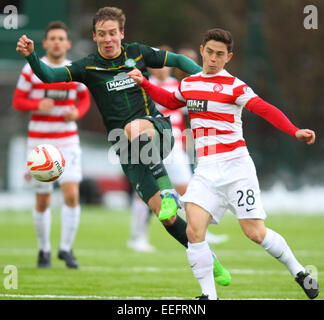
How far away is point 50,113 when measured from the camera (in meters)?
8.66

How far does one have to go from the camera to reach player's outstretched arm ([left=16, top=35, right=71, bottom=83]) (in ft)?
20.4

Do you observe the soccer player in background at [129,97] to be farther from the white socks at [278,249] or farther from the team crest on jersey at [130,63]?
the white socks at [278,249]

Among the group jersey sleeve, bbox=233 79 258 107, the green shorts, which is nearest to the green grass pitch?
the green shorts

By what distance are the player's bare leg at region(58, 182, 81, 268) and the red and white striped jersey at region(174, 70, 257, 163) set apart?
9.17 feet

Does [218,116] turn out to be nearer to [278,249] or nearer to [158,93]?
[158,93]

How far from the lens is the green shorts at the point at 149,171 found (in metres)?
6.66

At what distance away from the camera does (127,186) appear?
72.5 ft

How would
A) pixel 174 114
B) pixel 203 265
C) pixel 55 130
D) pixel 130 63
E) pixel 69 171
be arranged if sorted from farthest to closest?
pixel 174 114 → pixel 55 130 → pixel 69 171 → pixel 130 63 → pixel 203 265

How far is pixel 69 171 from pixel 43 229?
0.71m

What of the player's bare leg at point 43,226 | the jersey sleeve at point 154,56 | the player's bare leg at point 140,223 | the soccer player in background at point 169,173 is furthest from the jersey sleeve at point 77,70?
the player's bare leg at point 140,223

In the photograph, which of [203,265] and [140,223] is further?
[140,223]

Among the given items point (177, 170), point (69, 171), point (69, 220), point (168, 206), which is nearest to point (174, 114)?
point (177, 170)
